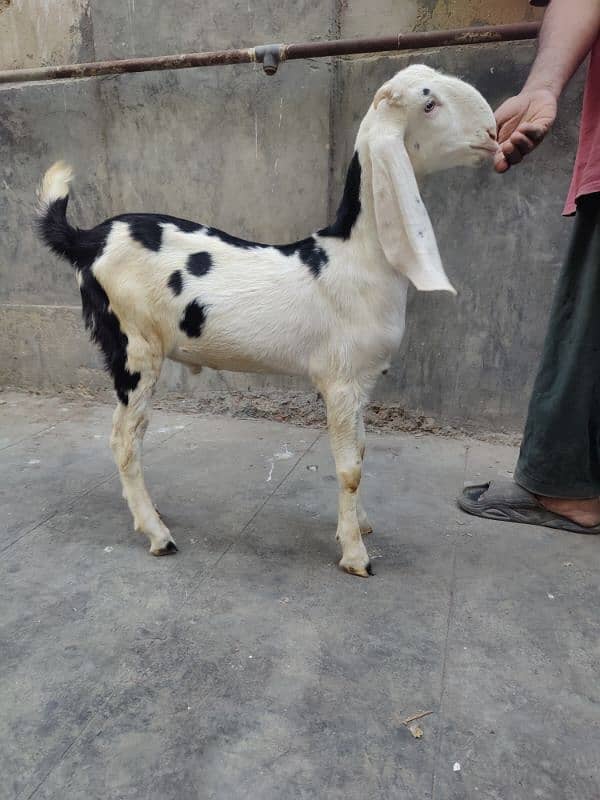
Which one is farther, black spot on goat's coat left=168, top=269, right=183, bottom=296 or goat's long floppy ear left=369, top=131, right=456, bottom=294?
black spot on goat's coat left=168, top=269, right=183, bottom=296

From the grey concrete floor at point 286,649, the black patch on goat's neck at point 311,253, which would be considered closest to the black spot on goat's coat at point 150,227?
the black patch on goat's neck at point 311,253

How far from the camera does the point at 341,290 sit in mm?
1891

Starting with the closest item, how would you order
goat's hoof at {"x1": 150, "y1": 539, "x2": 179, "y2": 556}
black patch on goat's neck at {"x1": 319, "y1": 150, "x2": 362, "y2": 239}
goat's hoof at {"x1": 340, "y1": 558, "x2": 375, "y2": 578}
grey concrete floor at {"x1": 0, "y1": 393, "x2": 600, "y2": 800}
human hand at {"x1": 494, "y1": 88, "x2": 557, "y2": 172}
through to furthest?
grey concrete floor at {"x1": 0, "y1": 393, "x2": 600, "y2": 800} → human hand at {"x1": 494, "y1": 88, "x2": 557, "y2": 172} → black patch on goat's neck at {"x1": 319, "y1": 150, "x2": 362, "y2": 239} → goat's hoof at {"x1": 340, "y1": 558, "x2": 375, "y2": 578} → goat's hoof at {"x1": 150, "y1": 539, "x2": 179, "y2": 556}

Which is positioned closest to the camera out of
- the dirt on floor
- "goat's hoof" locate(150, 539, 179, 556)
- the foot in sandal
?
"goat's hoof" locate(150, 539, 179, 556)

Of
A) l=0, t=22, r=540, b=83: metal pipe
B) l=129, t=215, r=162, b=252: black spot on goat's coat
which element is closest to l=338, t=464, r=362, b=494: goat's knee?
l=129, t=215, r=162, b=252: black spot on goat's coat

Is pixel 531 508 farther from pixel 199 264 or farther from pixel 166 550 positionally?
pixel 199 264

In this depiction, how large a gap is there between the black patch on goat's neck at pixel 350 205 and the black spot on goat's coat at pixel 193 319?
53cm

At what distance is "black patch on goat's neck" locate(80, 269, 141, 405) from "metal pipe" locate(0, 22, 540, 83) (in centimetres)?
158

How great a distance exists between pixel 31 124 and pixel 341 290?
9.53ft

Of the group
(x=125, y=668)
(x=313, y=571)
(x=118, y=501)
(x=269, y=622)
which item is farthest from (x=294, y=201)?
(x=125, y=668)

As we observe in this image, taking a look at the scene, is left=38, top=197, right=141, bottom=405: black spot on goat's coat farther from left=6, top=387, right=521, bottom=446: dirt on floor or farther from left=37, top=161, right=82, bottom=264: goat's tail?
left=6, top=387, right=521, bottom=446: dirt on floor

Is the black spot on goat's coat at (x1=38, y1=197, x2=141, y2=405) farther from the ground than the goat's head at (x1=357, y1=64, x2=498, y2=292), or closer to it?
closer to it

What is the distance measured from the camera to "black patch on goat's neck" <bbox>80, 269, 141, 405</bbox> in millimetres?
1989

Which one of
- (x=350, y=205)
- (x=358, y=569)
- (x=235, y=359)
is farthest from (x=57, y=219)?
(x=358, y=569)
